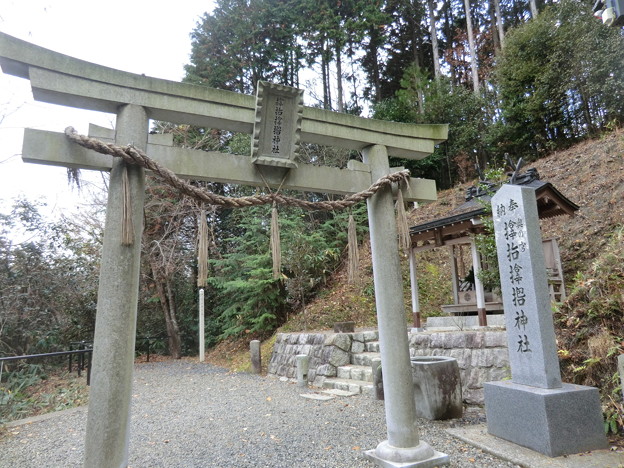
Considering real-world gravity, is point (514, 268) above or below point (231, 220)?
below

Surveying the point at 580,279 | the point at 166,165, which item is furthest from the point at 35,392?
the point at 580,279

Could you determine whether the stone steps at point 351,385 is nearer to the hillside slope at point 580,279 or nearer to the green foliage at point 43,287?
the hillside slope at point 580,279

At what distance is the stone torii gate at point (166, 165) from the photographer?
2791 millimetres

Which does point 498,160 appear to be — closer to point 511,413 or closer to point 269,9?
point 269,9

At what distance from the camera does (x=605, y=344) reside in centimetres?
447

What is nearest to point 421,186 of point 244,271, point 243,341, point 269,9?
point 244,271

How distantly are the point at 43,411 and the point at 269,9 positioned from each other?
1739 cm

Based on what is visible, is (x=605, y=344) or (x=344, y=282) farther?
(x=344, y=282)

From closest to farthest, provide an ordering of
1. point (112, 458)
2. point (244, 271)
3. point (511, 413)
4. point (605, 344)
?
point (112, 458) → point (511, 413) → point (605, 344) → point (244, 271)

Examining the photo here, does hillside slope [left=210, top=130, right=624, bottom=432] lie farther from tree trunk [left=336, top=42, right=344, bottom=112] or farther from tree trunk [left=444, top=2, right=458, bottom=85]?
tree trunk [left=444, top=2, right=458, bottom=85]

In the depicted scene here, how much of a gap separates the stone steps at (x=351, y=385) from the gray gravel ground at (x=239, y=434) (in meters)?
0.35

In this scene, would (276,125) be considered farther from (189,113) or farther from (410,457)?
(410,457)

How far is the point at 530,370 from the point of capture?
168 inches

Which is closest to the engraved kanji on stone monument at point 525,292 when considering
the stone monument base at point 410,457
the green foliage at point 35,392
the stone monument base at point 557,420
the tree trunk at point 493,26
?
the stone monument base at point 557,420
